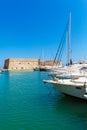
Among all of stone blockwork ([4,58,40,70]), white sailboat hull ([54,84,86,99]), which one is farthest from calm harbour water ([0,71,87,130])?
stone blockwork ([4,58,40,70])

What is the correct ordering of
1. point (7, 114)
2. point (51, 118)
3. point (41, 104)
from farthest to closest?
point (41, 104) < point (7, 114) < point (51, 118)

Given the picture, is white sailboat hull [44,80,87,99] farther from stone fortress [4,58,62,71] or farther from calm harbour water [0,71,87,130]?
stone fortress [4,58,62,71]

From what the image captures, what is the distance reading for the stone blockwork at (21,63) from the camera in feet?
394

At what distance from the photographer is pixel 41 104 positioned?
15.7 meters

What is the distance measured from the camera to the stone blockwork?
120062mm

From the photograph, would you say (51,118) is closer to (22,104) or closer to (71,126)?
(71,126)

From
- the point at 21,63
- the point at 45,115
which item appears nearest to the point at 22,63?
the point at 21,63

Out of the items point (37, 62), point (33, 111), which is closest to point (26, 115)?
point (33, 111)

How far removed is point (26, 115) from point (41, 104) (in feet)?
9.39

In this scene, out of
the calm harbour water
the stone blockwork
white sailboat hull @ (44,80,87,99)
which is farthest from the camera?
the stone blockwork

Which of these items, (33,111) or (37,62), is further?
(37,62)

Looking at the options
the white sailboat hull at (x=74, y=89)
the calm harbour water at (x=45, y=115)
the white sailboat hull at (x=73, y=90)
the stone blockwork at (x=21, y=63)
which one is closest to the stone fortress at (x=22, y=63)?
the stone blockwork at (x=21, y=63)

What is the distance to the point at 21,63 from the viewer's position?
121m

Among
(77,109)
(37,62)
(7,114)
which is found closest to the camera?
(7,114)
